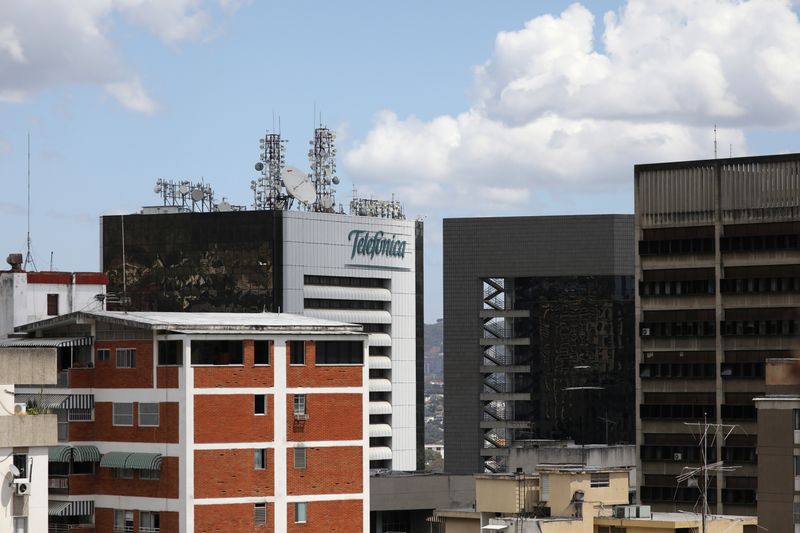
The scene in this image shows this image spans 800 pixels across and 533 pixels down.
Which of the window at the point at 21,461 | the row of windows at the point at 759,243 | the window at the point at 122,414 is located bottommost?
the window at the point at 21,461

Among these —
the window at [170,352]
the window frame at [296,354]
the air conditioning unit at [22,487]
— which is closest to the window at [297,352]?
the window frame at [296,354]

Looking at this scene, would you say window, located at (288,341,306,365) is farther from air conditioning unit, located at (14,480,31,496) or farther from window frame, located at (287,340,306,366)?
air conditioning unit, located at (14,480,31,496)

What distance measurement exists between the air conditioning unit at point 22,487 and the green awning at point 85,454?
3135cm

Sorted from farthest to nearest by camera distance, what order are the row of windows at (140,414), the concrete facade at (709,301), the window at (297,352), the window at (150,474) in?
the concrete facade at (709,301) < the window at (297,352) < the row of windows at (140,414) < the window at (150,474)

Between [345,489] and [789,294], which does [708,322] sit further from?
[345,489]

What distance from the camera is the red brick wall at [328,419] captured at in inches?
4914

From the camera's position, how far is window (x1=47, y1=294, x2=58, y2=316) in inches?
6181

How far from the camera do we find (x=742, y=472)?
17862cm

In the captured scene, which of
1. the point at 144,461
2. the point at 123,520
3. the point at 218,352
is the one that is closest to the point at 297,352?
the point at 218,352

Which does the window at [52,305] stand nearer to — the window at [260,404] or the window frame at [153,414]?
the window frame at [153,414]

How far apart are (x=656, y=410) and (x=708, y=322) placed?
9865 mm

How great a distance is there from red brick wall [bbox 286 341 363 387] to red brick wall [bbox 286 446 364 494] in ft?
13.7

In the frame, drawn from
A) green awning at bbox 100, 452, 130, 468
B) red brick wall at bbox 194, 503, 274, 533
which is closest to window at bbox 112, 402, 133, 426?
green awning at bbox 100, 452, 130, 468

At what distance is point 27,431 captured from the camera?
93.4 metres
